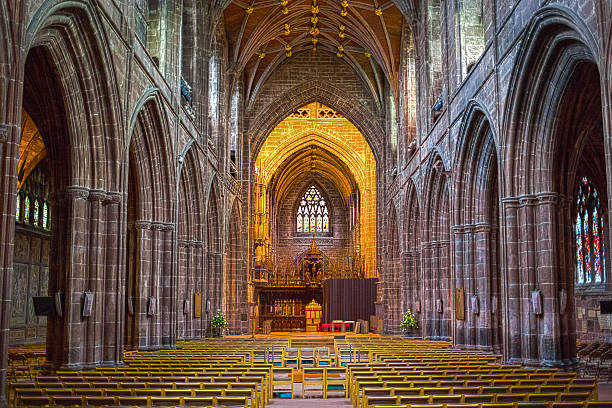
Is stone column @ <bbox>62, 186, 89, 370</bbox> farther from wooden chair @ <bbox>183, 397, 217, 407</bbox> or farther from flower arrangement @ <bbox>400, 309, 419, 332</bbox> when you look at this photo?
flower arrangement @ <bbox>400, 309, 419, 332</bbox>

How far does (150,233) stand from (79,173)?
5.81 metres

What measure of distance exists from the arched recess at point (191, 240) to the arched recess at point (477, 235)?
9.91m

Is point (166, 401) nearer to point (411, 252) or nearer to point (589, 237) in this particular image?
point (589, 237)

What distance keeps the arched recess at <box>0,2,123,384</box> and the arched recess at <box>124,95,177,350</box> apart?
3529 mm

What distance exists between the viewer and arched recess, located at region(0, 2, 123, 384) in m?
14.7

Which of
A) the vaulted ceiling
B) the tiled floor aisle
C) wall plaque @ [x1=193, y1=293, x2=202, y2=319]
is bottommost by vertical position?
the tiled floor aisle

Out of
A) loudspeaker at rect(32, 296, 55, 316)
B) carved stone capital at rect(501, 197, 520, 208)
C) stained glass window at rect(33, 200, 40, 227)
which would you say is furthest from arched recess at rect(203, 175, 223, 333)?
carved stone capital at rect(501, 197, 520, 208)

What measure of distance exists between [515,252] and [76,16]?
38.1 ft

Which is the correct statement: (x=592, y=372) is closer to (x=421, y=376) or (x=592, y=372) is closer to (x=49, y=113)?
(x=421, y=376)

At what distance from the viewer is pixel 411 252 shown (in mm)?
31766

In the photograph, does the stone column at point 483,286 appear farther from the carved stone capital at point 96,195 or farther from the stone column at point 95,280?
the carved stone capital at point 96,195

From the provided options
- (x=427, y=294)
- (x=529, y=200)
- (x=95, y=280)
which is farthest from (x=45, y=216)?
(x=529, y=200)

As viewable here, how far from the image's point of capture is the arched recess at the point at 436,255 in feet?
83.7

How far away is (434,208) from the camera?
1033 inches
